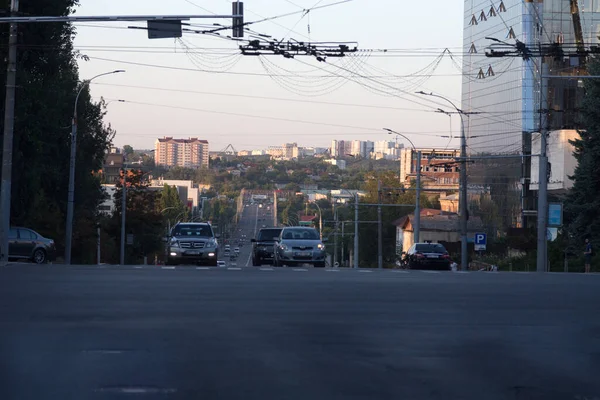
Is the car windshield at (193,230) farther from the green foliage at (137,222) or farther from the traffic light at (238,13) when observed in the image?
the green foliage at (137,222)

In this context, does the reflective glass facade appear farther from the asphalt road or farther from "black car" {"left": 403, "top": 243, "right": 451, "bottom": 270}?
→ the asphalt road

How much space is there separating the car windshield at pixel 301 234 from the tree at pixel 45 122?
11609mm

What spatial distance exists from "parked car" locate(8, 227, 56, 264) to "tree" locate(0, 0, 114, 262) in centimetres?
564

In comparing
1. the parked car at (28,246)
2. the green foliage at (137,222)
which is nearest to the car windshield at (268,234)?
the parked car at (28,246)

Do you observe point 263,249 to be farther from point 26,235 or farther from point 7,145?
point 7,145

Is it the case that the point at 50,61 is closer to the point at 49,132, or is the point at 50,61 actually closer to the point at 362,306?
the point at 49,132

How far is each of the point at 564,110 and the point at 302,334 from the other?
242ft

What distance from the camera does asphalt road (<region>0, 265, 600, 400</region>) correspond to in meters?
9.21

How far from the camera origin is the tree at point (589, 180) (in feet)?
181

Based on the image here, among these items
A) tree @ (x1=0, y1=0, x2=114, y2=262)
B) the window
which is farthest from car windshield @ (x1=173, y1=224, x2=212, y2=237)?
tree @ (x1=0, y1=0, x2=114, y2=262)

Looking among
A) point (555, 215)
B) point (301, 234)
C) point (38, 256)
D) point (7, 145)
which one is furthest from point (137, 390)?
point (555, 215)

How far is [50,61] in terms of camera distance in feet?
147

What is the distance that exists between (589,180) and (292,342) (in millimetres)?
46710

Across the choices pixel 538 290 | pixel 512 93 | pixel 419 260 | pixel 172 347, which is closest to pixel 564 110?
pixel 512 93
